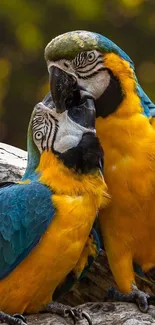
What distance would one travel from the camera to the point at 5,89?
202 inches

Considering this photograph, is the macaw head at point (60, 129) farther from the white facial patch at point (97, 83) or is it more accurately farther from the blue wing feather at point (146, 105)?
the blue wing feather at point (146, 105)

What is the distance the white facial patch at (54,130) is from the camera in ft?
7.13

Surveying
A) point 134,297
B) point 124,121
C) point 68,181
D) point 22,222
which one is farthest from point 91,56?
point 134,297

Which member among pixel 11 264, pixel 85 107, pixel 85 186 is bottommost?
pixel 11 264

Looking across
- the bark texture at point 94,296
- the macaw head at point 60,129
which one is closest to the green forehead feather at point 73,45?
the macaw head at point 60,129

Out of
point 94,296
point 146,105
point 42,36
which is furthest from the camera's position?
point 42,36

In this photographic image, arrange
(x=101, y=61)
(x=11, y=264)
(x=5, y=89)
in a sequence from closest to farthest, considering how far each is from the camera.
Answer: (x=11, y=264) → (x=101, y=61) → (x=5, y=89)

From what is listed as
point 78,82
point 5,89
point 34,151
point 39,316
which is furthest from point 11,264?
point 5,89

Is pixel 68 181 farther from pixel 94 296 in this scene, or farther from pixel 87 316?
pixel 94 296

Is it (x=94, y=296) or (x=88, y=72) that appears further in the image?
(x=94, y=296)

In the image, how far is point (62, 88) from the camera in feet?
7.22

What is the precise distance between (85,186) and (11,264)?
27 centimetres

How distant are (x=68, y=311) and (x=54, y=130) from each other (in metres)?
0.47

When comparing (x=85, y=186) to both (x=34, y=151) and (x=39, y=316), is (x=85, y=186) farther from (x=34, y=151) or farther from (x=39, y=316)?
(x=39, y=316)
